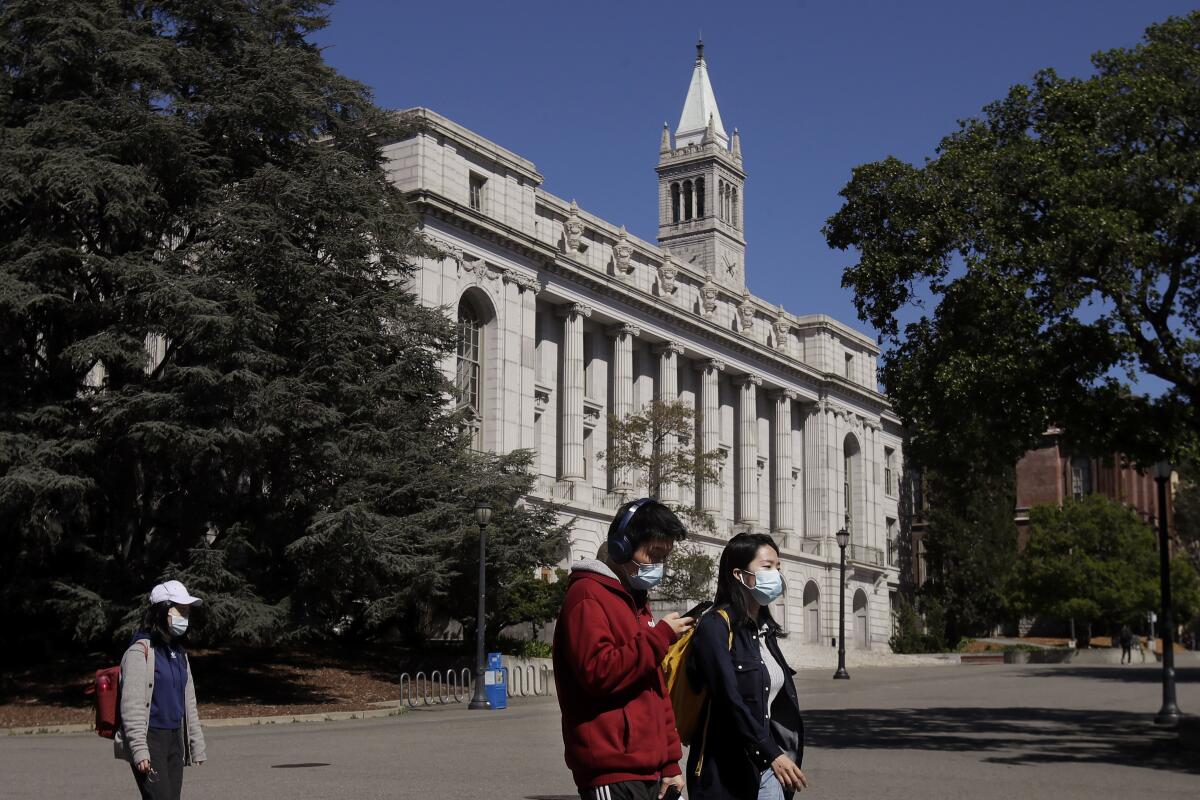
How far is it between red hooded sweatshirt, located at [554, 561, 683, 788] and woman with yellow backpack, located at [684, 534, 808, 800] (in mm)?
682

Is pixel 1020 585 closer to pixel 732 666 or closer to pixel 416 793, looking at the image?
pixel 416 793

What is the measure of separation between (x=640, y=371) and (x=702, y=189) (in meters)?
43.0

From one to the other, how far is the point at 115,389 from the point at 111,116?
6.09 m

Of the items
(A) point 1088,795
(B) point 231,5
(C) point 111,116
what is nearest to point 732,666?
(A) point 1088,795

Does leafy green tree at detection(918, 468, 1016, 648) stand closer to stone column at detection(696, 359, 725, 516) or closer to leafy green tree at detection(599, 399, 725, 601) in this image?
stone column at detection(696, 359, 725, 516)

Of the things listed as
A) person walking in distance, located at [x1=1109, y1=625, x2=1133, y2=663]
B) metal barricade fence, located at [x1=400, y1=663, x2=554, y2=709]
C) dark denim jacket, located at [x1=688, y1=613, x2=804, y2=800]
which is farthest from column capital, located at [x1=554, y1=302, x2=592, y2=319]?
dark denim jacket, located at [x1=688, y1=613, x2=804, y2=800]

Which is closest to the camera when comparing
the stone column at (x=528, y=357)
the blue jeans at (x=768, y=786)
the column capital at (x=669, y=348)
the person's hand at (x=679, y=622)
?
the person's hand at (x=679, y=622)


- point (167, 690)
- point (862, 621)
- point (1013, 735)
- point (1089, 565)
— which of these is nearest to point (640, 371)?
point (1089, 565)

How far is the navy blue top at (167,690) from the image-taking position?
28.7ft

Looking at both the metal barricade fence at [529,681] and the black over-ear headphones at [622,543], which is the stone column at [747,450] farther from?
the black over-ear headphones at [622,543]

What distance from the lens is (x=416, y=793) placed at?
47.4ft

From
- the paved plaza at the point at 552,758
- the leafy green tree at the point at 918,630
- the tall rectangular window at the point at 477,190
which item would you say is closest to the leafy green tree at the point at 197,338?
the paved plaza at the point at 552,758

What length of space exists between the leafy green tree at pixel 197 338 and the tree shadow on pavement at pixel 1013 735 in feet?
36.3

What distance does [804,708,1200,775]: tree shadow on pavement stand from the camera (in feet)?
64.5
